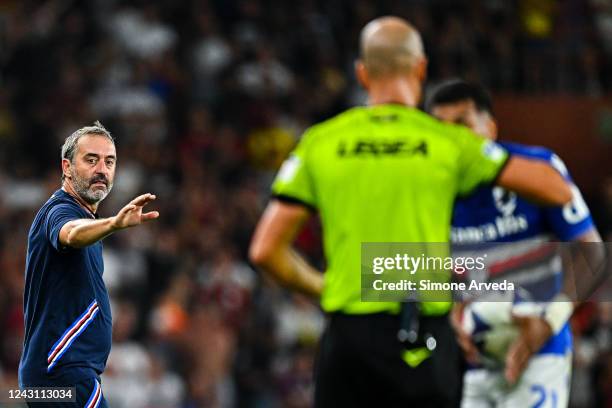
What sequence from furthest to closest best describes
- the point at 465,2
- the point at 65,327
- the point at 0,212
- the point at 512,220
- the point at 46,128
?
the point at 465,2 → the point at 46,128 → the point at 0,212 → the point at 512,220 → the point at 65,327

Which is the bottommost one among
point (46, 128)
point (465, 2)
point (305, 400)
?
point (305, 400)

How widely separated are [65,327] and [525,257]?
2311mm

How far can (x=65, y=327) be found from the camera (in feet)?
17.5

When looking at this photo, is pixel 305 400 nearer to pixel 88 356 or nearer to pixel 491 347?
pixel 491 347

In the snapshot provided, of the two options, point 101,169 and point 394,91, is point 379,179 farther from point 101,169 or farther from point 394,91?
point 101,169

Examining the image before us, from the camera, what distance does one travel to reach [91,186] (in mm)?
5480

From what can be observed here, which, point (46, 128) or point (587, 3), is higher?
point (587, 3)

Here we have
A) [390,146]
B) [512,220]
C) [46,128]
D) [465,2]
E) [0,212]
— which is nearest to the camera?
[390,146]

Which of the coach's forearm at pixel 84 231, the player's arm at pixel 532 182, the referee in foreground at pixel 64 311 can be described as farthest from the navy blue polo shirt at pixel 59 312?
the player's arm at pixel 532 182

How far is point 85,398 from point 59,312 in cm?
39

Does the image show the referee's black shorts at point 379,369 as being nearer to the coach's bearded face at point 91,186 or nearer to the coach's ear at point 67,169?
the coach's bearded face at point 91,186

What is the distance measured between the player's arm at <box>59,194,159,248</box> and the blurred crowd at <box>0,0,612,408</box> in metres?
6.23

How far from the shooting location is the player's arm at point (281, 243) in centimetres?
431

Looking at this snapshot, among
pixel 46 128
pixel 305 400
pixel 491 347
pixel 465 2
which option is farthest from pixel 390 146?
pixel 465 2
